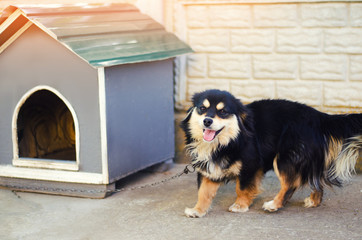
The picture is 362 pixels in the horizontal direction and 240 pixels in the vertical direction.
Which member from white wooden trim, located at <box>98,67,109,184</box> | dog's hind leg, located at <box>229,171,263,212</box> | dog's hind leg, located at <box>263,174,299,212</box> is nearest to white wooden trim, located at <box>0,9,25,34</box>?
white wooden trim, located at <box>98,67,109,184</box>

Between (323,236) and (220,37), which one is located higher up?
(220,37)

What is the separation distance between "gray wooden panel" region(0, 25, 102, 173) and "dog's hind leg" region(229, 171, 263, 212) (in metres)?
1.27

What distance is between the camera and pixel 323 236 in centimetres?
394

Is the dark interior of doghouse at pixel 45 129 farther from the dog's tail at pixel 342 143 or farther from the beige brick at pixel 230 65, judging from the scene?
the dog's tail at pixel 342 143

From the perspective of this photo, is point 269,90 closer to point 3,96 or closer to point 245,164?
point 245,164

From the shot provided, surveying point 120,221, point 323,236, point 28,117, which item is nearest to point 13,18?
point 28,117

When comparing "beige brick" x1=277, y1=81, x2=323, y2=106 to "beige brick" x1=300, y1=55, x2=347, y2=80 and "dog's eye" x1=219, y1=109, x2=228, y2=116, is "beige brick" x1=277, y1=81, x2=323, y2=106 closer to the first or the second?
"beige brick" x1=300, y1=55, x2=347, y2=80

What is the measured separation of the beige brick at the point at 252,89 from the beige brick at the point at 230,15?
2.09ft

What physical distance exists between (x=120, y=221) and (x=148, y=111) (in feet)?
4.67

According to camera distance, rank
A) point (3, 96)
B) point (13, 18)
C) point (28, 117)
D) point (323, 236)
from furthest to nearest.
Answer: point (28, 117)
point (3, 96)
point (13, 18)
point (323, 236)

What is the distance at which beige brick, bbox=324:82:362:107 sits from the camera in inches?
220

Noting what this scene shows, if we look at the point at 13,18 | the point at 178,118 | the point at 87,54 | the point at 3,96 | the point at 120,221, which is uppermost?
the point at 13,18

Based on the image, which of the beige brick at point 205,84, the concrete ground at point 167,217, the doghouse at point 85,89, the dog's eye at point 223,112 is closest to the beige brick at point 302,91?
the beige brick at point 205,84

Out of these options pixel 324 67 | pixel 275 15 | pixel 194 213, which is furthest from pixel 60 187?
pixel 324 67
